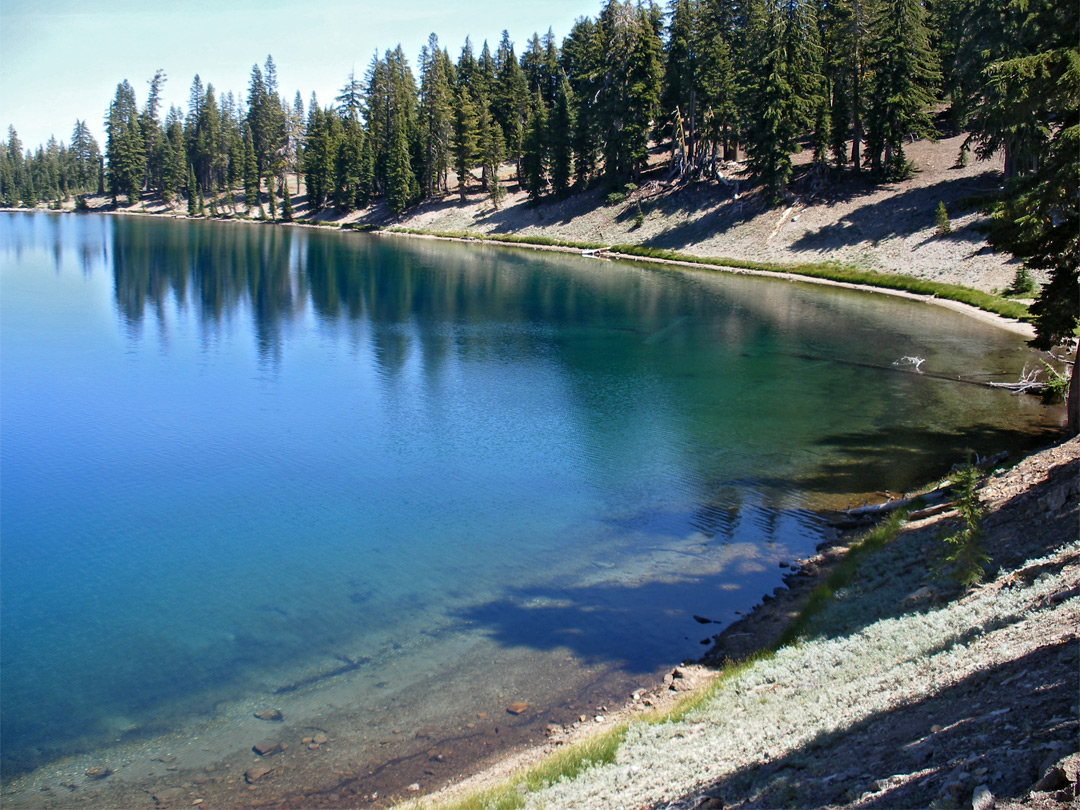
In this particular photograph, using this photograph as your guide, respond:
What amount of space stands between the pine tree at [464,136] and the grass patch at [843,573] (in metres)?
92.9

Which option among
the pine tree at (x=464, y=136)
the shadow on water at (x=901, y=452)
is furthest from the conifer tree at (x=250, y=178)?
the shadow on water at (x=901, y=452)

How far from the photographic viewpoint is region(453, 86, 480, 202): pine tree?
339 ft

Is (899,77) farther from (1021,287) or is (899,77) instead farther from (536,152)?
(536,152)

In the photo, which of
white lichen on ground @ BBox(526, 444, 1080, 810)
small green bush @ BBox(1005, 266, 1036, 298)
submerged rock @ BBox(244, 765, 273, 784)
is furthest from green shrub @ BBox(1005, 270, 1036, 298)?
submerged rock @ BBox(244, 765, 273, 784)

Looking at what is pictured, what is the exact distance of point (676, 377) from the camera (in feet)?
110

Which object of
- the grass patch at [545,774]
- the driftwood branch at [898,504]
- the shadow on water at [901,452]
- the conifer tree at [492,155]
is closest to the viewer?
the grass patch at [545,774]

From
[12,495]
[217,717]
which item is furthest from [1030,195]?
[12,495]

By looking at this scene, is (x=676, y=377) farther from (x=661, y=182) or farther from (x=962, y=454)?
(x=661, y=182)

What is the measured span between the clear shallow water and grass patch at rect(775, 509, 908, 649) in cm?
137

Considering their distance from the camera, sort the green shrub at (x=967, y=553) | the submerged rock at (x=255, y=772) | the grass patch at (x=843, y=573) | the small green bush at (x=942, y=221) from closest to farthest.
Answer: the submerged rock at (x=255, y=772) → the green shrub at (x=967, y=553) → the grass patch at (x=843, y=573) → the small green bush at (x=942, y=221)

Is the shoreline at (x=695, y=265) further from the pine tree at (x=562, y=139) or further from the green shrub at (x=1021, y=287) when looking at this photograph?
the pine tree at (x=562, y=139)

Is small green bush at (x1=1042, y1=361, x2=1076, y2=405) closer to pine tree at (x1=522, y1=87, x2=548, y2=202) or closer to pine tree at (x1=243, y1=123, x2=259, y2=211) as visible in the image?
pine tree at (x1=522, y1=87, x2=548, y2=202)

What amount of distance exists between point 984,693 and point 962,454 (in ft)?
55.6

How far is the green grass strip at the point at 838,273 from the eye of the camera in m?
46.3
